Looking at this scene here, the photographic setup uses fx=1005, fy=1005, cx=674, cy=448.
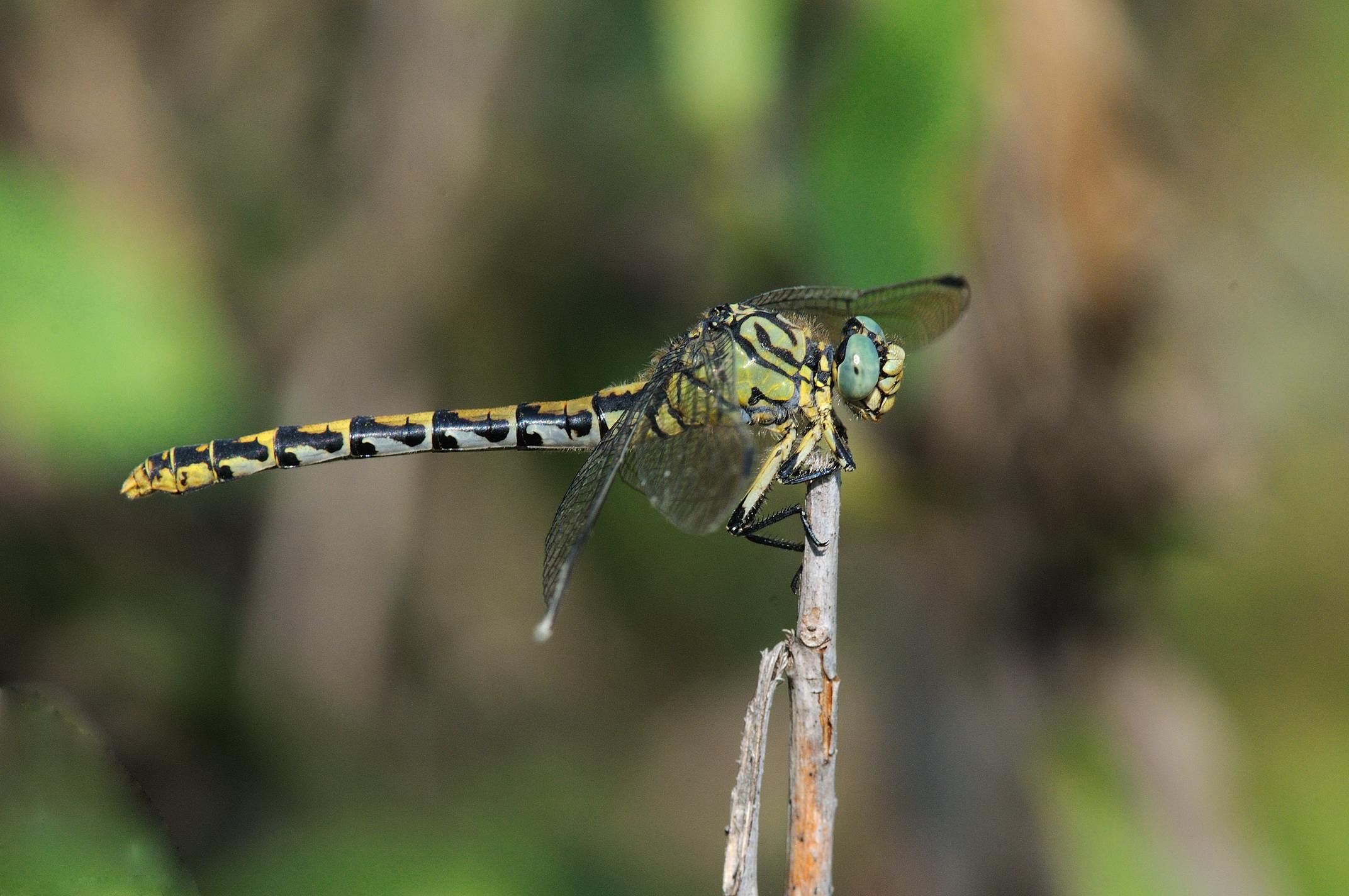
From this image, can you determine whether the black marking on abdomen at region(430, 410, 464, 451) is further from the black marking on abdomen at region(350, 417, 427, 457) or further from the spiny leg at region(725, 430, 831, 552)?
the spiny leg at region(725, 430, 831, 552)

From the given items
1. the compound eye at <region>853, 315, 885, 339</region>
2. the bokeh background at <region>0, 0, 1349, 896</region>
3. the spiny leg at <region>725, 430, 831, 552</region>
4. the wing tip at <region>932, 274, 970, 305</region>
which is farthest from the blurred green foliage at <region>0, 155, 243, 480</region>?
the wing tip at <region>932, 274, 970, 305</region>

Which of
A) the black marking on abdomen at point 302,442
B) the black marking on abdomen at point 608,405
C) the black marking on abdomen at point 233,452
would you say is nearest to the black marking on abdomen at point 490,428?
the black marking on abdomen at point 608,405

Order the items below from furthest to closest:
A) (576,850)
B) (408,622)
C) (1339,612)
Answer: (408,622), (1339,612), (576,850)

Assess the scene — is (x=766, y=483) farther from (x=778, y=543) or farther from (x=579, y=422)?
(x=579, y=422)

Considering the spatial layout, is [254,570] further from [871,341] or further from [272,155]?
[871,341]

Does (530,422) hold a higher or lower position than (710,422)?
higher

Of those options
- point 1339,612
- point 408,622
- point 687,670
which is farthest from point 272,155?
point 1339,612

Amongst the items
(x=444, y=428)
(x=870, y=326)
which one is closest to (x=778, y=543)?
(x=870, y=326)
